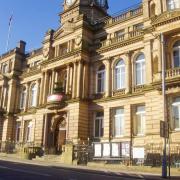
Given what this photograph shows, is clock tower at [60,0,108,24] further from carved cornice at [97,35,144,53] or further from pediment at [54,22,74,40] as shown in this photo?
carved cornice at [97,35,144,53]

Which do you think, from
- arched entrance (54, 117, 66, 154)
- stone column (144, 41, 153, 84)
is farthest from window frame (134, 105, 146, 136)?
arched entrance (54, 117, 66, 154)

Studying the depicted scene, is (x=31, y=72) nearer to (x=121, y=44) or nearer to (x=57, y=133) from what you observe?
(x=57, y=133)

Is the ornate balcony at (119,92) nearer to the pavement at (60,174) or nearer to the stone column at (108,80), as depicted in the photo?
the stone column at (108,80)

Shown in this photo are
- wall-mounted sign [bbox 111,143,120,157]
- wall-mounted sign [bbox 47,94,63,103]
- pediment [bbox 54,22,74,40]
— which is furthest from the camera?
pediment [bbox 54,22,74,40]

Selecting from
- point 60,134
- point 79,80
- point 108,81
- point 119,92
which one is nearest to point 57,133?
point 60,134

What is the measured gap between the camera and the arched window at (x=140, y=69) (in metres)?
32.1

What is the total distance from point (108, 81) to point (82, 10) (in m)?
14.9

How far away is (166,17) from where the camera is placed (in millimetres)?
28062

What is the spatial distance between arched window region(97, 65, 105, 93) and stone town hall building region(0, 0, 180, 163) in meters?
0.12

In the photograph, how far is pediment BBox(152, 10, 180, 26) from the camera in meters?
27.5

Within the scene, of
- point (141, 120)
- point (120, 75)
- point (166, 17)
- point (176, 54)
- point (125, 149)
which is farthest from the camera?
point (120, 75)

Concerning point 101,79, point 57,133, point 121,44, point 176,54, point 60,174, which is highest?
point 121,44

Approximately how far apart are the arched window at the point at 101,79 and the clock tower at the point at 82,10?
34.6 feet

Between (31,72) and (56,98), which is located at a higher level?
(31,72)
